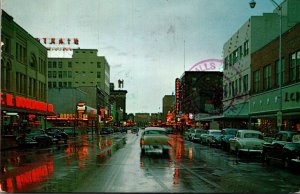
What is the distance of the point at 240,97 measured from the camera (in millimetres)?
54812

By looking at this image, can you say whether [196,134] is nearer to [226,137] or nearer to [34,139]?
[226,137]

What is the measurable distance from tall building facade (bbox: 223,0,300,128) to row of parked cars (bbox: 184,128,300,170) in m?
11.9

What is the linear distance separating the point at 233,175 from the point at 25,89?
40.6 metres

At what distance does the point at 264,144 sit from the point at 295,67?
45.3 feet

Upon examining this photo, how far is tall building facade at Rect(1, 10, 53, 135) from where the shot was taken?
143 feet

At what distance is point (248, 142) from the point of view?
89.1ft

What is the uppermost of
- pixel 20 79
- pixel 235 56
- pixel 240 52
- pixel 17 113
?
pixel 240 52

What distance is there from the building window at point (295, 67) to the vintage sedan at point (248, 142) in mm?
9127

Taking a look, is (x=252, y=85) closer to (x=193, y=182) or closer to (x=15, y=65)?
(x=15, y=65)

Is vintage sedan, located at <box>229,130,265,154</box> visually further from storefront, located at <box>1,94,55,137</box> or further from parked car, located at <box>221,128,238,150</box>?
storefront, located at <box>1,94,55,137</box>

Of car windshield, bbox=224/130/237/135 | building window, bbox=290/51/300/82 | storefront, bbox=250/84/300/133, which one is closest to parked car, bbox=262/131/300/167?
storefront, bbox=250/84/300/133

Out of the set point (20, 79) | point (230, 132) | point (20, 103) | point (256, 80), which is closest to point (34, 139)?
point (20, 103)

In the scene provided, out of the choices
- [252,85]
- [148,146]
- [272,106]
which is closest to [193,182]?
[148,146]

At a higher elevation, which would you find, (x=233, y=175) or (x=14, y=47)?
(x=14, y=47)
